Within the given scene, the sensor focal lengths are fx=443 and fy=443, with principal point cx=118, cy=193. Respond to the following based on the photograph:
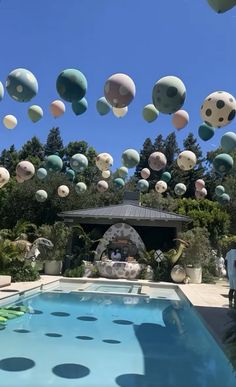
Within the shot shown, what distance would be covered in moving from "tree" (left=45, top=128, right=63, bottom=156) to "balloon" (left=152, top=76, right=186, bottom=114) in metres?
44.3

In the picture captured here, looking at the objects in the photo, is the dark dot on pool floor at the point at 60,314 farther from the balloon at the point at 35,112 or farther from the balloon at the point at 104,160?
the balloon at the point at 104,160

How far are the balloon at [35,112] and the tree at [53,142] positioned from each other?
40741 millimetres

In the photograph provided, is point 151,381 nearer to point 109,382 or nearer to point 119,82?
point 109,382

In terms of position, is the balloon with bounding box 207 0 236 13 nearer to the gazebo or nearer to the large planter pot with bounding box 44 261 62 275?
the gazebo

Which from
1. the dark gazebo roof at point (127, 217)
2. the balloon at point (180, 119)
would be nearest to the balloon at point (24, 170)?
the balloon at point (180, 119)

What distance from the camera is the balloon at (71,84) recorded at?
7.12m

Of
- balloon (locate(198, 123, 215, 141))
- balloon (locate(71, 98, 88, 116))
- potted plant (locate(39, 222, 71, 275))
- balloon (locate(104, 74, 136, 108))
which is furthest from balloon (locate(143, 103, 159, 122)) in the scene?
potted plant (locate(39, 222, 71, 275))

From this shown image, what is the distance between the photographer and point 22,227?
1611 cm

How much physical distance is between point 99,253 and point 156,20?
12429 millimetres

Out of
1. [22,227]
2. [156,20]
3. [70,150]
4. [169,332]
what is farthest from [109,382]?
[70,150]

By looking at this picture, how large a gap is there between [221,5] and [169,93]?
248cm

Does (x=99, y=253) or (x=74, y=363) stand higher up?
(x=99, y=253)

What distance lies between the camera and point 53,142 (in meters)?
51.8

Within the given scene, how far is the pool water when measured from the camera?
18.2 ft
